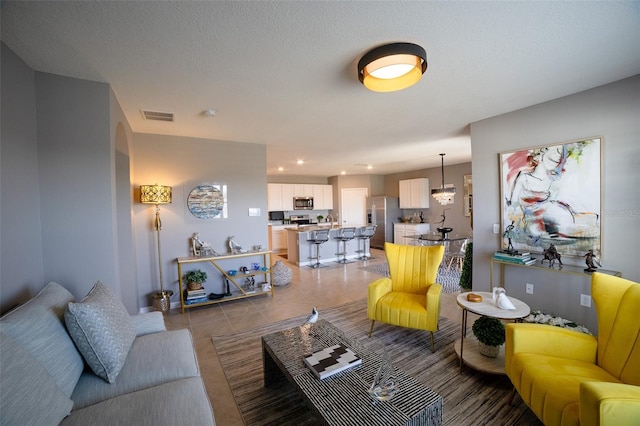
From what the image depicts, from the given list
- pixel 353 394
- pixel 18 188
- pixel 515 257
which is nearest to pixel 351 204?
pixel 515 257

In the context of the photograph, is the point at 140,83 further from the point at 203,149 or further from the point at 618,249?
the point at 618,249

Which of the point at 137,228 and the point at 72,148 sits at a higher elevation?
the point at 72,148

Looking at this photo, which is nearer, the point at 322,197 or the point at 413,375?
the point at 413,375

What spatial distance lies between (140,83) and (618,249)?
15.0ft

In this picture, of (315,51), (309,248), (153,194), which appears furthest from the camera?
(309,248)

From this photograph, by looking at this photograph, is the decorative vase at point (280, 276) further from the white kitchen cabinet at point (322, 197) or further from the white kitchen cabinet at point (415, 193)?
the white kitchen cabinet at point (415, 193)

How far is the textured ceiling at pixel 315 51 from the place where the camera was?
1.45m

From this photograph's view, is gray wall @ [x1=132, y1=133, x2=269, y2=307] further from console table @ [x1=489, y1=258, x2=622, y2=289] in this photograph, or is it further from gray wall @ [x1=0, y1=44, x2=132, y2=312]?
console table @ [x1=489, y1=258, x2=622, y2=289]

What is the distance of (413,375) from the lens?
7.41ft

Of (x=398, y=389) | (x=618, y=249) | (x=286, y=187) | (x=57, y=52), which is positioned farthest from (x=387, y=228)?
(x=57, y=52)

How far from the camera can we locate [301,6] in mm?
1405

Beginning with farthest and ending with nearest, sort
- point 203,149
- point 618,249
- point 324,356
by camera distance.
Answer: point 203,149, point 618,249, point 324,356

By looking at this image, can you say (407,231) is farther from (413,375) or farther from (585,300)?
(413,375)

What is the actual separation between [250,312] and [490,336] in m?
2.87
